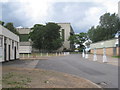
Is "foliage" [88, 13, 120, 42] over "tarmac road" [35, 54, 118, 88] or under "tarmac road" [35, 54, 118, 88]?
over

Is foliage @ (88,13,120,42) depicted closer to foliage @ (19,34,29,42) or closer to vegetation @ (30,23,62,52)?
vegetation @ (30,23,62,52)

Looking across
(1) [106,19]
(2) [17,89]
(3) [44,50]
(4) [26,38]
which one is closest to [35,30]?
(3) [44,50]

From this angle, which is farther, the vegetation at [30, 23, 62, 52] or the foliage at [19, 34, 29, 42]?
the foliage at [19, 34, 29, 42]

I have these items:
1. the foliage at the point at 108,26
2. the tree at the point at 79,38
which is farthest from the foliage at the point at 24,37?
the foliage at the point at 108,26

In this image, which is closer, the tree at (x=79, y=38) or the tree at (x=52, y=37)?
the tree at (x=52, y=37)

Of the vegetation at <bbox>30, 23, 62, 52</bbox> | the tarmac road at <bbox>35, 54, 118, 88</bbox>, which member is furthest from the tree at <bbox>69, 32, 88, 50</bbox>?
the tarmac road at <bbox>35, 54, 118, 88</bbox>

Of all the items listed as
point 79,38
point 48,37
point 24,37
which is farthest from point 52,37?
point 24,37

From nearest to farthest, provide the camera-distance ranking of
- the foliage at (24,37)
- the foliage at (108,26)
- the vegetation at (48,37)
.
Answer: the foliage at (108,26)
the vegetation at (48,37)
the foliage at (24,37)

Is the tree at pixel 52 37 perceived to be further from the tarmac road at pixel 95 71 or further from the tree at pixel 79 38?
the tarmac road at pixel 95 71

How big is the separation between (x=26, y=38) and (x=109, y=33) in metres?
46.7

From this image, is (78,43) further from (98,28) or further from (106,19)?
(106,19)

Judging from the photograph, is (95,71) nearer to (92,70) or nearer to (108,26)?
(92,70)

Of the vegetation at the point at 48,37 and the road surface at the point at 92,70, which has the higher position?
the vegetation at the point at 48,37

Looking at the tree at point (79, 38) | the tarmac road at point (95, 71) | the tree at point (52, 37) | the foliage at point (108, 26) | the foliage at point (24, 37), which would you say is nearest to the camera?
the tarmac road at point (95, 71)
